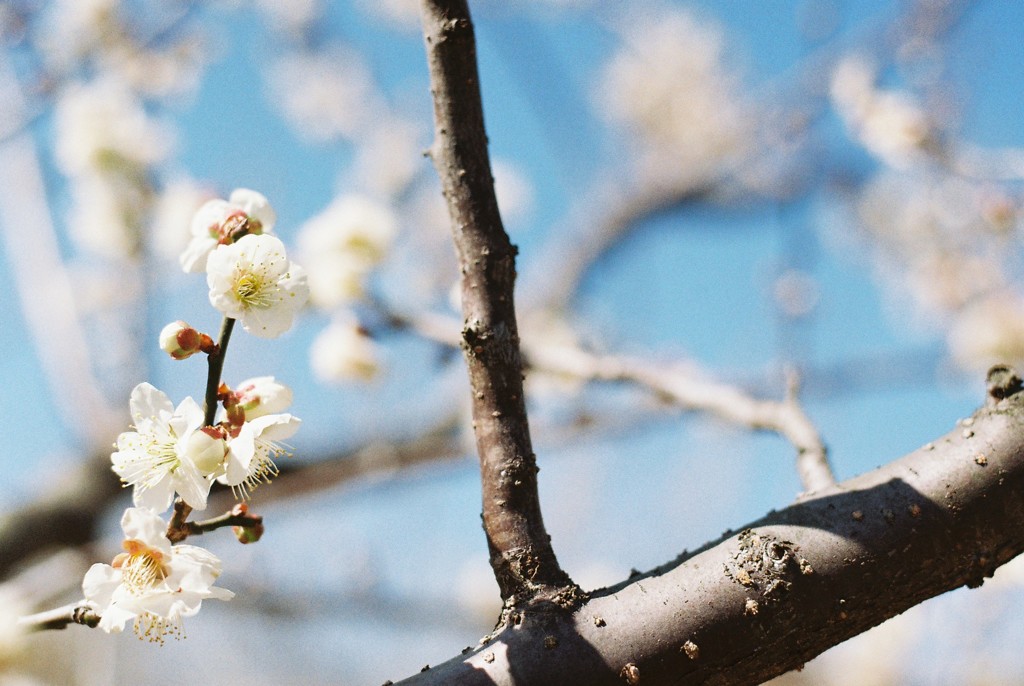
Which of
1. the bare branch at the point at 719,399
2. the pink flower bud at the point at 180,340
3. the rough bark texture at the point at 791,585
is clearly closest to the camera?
the rough bark texture at the point at 791,585

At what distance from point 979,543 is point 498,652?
1.36ft

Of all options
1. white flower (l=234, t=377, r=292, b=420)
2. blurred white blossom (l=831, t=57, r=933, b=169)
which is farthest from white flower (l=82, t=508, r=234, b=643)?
blurred white blossom (l=831, t=57, r=933, b=169)

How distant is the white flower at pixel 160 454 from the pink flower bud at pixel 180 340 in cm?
4

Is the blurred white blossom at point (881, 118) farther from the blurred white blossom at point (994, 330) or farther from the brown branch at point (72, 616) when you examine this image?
the brown branch at point (72, 616)

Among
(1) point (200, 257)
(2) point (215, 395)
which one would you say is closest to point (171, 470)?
(2) point (215, 395)

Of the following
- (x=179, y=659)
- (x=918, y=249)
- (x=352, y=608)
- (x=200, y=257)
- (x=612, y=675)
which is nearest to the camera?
(x=612, y=675)

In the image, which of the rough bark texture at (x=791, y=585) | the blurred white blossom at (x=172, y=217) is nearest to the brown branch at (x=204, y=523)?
the rough bark texture at (x=791, y=585)

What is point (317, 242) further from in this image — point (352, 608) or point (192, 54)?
point (192, 54)

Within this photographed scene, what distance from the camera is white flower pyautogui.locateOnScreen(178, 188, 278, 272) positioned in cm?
78

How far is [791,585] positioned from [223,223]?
0.63 metres

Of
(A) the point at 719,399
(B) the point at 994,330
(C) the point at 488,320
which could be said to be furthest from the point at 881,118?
(C) the point at 488,320

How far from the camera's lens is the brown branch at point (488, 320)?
65cm

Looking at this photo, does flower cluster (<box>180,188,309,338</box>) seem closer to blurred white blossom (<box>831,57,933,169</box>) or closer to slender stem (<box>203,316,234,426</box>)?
slender stem (<box>203,316,234,426</box>)

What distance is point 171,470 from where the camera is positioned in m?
0.69
